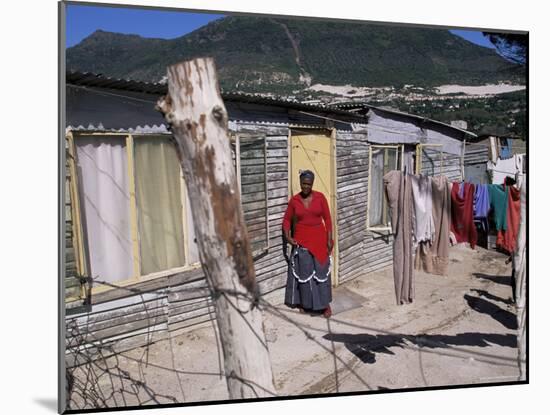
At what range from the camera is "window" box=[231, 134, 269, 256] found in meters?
5.04

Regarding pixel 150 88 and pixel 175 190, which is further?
pixel 175 190

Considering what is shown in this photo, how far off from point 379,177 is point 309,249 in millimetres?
1399

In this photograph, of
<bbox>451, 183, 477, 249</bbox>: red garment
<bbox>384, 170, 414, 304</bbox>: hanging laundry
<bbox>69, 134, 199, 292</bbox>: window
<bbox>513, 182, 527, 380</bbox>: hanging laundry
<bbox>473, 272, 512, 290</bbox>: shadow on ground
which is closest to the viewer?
<bbox>69, 134, 199, 292</bbox>: window

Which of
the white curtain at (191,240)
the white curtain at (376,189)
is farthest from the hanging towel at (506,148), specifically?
the white curtain at (191,240)

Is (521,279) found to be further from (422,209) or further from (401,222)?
(401,222)

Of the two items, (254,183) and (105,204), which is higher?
(254,183)

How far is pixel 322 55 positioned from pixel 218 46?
103 centimetres

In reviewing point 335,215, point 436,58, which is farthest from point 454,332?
point 436,58

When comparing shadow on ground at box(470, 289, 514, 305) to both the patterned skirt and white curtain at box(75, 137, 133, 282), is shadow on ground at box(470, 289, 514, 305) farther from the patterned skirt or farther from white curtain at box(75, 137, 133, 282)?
white curtain at box(75, 137, 133, 282)

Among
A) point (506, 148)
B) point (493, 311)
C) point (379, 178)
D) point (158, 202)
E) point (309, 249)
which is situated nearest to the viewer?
point (158, 202)

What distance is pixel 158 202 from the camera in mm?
4641

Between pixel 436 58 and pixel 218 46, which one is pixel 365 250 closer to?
pixel 436 58

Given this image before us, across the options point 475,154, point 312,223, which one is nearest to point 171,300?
point 312,223

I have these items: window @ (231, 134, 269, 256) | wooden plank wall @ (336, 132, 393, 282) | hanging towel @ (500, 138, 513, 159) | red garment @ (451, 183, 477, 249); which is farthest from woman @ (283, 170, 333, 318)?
hanging towel @ (500, 138, 513, 159)
